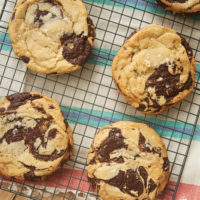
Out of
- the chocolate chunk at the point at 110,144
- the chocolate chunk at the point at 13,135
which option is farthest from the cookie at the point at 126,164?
the chocolate chunk at the point at 13,135

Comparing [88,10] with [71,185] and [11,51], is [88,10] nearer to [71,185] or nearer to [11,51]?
[11,51]

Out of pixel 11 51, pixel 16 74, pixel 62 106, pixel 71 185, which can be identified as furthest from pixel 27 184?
pixel 11 51

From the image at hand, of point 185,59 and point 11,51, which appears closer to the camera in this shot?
point 185,59

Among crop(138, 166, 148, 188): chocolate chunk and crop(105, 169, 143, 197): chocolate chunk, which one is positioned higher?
crop(138, 166, 148, 188): chocolate chunk

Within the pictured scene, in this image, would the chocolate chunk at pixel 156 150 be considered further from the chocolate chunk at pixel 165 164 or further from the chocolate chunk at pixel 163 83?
the chocolate chunk at pixel 163 83

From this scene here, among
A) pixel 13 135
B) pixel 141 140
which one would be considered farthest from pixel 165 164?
pixel 13 135

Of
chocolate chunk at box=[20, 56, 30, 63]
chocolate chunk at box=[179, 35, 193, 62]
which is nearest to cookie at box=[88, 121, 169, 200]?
chocolate chunk at box=[179, 35, 193, 62]

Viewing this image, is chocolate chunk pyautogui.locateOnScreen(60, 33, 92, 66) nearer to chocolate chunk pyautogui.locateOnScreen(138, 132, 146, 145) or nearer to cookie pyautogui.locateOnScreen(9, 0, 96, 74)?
cookie pyautogui.locateOnScreen(9, 0, 96, 74)
